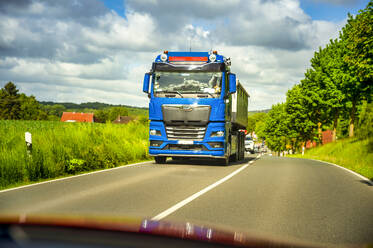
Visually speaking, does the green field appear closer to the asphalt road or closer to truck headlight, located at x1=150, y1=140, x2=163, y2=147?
the asphalt road

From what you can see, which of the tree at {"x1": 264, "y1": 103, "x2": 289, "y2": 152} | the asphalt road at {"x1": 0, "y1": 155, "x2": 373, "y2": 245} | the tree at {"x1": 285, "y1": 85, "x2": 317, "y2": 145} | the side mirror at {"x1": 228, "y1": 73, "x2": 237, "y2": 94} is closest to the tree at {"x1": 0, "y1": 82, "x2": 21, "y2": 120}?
the tree at {"x1": 264, "y1": 103, "x2": 289, "y2": 152}

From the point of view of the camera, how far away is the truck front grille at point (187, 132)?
50.7ft

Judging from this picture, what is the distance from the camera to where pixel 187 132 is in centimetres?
1548

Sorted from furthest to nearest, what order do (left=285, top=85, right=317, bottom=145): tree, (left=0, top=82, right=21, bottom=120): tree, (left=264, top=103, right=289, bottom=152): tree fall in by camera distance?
(left=0, top=82, right=21, bottom=120): tree, (left=264, top=103, right=289, bottom=152): tree, (left=285, top=85, right=317, bottom=145): tree

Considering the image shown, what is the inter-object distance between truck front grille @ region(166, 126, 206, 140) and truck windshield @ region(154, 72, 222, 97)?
1.22m

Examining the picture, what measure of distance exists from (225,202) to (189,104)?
7865mm

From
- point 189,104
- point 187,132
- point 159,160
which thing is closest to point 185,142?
point 187,132

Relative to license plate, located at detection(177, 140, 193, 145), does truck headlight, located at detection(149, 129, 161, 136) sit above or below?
above

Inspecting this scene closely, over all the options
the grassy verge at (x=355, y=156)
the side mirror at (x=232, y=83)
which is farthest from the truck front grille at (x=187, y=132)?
the grassy verge at (x=355, y=156)

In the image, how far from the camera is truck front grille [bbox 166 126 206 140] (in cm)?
1545

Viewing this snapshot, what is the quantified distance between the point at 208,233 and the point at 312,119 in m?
53.8

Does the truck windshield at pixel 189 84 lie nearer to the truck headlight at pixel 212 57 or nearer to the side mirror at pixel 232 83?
the side mirror at pixel 232 83

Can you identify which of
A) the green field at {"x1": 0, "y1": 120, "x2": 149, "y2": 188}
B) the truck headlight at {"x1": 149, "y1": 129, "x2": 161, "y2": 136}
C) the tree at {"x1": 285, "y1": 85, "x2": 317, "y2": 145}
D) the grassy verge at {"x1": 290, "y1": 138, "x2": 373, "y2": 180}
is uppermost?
the tree at {"x1": 285, "y1": 85, "x2": 317, "y2": 145}

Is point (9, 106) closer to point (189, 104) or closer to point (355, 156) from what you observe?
point (355, 156)
